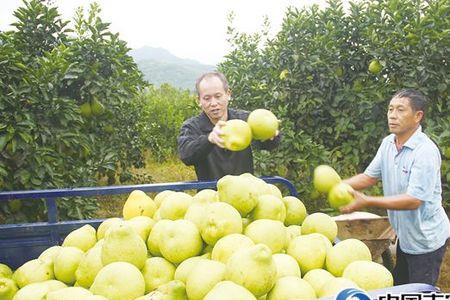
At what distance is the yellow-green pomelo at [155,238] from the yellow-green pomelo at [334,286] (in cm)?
64

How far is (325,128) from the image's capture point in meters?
5.77

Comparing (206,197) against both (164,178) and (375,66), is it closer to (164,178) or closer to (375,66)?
(375,66)

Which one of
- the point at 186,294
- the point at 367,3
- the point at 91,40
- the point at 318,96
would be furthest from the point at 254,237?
the point at 367,3

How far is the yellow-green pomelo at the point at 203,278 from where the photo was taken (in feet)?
4.57

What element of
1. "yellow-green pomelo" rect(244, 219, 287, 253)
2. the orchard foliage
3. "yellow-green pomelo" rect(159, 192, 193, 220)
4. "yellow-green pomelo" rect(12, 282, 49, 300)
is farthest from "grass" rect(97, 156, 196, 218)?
"yellow-green pomelo" rect(244, 219, 287, 253)

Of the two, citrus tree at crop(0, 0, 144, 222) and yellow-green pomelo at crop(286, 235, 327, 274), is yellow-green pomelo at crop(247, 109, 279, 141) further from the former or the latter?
citrus tree at crop(0, 0, 144, 222)

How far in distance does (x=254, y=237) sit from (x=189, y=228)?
241mm

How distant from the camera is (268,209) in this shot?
187 centimetres

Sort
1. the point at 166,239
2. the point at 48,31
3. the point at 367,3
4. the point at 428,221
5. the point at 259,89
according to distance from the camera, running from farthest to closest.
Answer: the point at 259,89, the point at 367,3, the point at 48,31, the point at 428,221, the point at 166,239

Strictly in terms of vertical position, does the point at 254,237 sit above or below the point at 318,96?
below

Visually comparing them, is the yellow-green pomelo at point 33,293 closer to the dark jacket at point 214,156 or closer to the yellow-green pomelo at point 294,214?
the yellow-green pomelo at point 294,214

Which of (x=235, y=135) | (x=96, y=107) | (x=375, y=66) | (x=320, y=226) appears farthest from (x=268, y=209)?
(x=375, y=66)

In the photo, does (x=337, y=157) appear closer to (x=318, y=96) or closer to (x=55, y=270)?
(x=318, y=96)

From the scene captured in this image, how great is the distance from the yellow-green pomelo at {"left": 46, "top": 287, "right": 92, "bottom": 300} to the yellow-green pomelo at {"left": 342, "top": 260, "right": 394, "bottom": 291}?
0.84m
